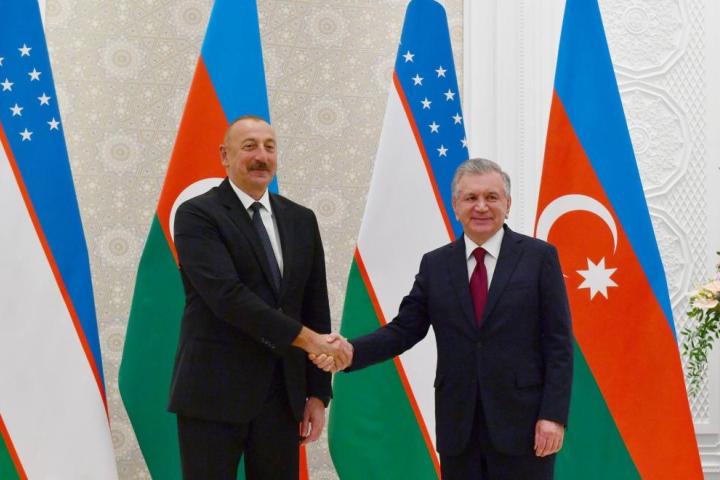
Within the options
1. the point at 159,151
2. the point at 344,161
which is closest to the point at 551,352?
the point at 344,161

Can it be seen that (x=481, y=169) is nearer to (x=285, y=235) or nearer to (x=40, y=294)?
(x=285, y=235)

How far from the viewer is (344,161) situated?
3.74 m

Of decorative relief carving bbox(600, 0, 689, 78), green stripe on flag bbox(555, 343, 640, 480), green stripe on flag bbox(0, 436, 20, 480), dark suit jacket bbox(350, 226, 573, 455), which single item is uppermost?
decorative relief carving bbox(600, 0, 689, 78)

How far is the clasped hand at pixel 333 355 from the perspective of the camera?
87.1 inches

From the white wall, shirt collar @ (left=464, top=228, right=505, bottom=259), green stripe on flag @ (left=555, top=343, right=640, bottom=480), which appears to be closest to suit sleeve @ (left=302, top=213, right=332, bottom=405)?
shirt collar @ (left=464, top=228, right=505, bottom=259)

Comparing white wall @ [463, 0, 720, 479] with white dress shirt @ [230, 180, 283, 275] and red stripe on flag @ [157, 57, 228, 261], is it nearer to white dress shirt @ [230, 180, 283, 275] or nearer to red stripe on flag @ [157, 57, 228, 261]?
red stripe on flag @ [157, 57, 228, 261]

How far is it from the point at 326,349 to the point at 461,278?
0.43 meters

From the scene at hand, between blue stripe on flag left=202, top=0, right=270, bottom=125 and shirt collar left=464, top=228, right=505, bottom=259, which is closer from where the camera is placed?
shirt collar left=464, top=228, right=505, bottom=259

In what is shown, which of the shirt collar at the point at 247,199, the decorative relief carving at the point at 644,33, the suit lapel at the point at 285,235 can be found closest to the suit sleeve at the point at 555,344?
the suit lapel at the point at 285,235

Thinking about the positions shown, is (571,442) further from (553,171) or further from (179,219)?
(179,219)

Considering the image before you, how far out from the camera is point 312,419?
2291 mm

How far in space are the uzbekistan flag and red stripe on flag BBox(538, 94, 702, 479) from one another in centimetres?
113

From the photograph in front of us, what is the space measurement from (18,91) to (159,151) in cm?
95

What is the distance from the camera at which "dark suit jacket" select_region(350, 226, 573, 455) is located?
6.59ft
